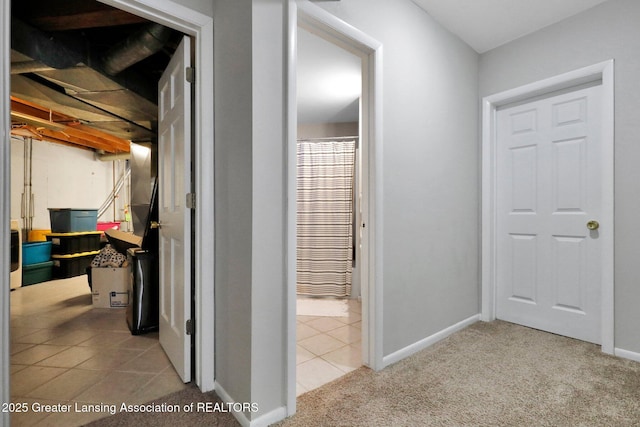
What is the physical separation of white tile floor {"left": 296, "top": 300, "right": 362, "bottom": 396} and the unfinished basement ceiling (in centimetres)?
228

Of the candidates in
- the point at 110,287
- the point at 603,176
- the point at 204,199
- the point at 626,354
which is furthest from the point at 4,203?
the point at 626,354

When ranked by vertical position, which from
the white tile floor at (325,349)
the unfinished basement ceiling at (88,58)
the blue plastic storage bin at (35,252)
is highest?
the unfinished basement ceiling at (88,58)

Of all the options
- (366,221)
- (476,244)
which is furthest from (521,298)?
(366,221)

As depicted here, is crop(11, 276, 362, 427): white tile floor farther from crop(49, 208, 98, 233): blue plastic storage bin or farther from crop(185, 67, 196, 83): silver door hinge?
crop(49, 208, 98, 233): blue plastic storage bin

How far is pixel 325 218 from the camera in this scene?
12.4ft

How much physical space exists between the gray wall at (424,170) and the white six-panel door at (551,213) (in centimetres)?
27

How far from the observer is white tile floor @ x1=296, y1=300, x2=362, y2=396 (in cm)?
184

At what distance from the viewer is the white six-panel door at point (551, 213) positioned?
224 cm

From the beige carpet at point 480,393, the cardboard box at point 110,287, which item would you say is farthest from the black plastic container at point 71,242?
the beige carpet at point 480,393

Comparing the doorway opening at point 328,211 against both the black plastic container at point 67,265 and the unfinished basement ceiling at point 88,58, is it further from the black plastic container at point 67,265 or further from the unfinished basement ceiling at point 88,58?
the black plastic container at point 67,265

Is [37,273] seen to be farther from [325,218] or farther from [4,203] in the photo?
[4,203]

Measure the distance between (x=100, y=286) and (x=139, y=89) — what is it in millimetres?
2058

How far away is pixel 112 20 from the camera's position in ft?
6.38

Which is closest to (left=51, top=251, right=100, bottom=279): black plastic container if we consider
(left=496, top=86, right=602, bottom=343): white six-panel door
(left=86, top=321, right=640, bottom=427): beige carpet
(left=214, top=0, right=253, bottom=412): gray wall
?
(left=86, top=321, right=640, bottom=427): beige carpet
